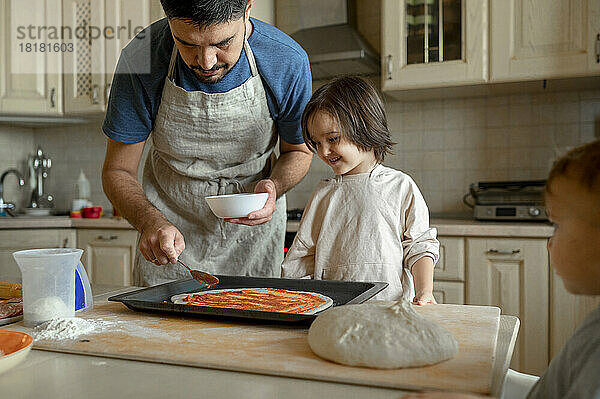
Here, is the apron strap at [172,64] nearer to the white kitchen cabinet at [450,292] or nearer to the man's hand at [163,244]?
the man's hand at [163,244]

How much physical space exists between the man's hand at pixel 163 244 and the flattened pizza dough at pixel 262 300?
84 millimetres

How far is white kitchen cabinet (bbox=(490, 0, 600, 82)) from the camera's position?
7.60 feet

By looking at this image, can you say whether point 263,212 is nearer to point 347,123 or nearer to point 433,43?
point 347,123

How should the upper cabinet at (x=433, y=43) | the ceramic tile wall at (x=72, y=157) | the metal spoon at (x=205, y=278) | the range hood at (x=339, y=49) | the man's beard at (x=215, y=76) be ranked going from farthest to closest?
the ceramic tile wall at (x=72, y=157) → the range hood at (x=339, y=49) → the upper cabinet at (x=433, y=43) → the man's beard at (x=215, y=76) → the metal spoon at (x=205, y=278)

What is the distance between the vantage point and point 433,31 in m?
2.58

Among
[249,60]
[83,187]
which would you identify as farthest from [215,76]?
[83,187]

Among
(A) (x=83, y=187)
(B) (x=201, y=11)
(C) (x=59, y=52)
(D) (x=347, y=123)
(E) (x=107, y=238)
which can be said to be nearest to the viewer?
(B) (x=201, y=11)

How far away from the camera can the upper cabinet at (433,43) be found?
2.49 m

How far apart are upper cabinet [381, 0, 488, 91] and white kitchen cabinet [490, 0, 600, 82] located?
0.07 meters

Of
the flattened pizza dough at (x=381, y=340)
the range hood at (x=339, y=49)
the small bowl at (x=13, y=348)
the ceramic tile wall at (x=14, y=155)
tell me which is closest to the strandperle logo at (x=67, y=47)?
the ceramic tile wall at (x=14, y=155)

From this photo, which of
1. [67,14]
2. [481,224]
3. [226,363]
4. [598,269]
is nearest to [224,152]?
[226,363]

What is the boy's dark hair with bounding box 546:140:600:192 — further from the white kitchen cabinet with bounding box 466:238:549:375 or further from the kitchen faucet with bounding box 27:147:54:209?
the kitchen faucet with bounding box 27:147:54:209

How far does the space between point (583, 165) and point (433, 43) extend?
6.95 feet

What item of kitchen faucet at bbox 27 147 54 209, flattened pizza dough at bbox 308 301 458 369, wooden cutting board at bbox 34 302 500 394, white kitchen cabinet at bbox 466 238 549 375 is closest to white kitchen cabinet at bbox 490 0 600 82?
white kitchen cabinet at bbox 466 238 549 375
